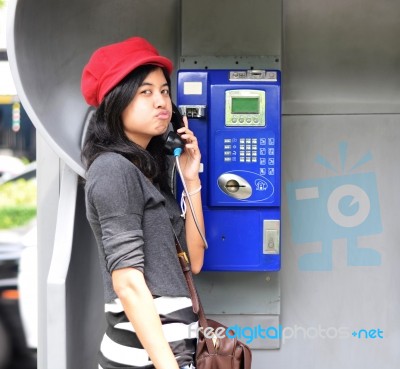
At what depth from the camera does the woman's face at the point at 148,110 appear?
1818mm

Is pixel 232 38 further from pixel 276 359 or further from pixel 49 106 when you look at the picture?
pixel 276 359

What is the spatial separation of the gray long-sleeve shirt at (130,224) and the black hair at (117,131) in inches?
2.4

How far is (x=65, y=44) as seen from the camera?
2.38 meters

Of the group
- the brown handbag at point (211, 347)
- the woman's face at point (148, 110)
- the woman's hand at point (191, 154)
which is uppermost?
the woman's face at point (148, 110)

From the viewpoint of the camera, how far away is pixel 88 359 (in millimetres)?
2457

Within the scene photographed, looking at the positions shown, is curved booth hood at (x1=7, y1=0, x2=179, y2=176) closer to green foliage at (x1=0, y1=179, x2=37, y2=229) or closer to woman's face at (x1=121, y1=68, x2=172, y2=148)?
woman's face at (x1=121, y1=68, x2=172, y2=148)

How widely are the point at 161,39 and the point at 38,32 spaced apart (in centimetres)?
47

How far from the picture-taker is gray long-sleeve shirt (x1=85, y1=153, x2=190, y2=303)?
165 cm

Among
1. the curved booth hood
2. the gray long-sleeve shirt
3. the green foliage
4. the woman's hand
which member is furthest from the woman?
the green foliage

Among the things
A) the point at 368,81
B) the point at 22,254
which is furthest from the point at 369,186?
the point at 22,254

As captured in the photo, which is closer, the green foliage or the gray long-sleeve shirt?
the gray long-sleeve shirt

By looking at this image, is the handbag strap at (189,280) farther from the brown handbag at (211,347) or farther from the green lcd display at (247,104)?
the green lcd display at (247,104)

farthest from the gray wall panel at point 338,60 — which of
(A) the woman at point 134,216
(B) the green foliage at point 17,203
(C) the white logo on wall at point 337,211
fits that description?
(B) the green foliage at point 17,203

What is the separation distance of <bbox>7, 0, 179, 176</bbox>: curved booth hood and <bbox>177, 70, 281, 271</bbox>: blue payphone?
0.36 metres
